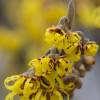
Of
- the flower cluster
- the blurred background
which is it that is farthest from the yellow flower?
the blurred background

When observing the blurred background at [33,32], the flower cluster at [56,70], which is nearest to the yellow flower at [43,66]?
the flower cluster at [56,70]

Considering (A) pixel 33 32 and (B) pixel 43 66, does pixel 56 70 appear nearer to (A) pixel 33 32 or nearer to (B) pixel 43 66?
(B) pixel 43 66

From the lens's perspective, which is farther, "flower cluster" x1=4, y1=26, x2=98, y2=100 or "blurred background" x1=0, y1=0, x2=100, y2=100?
"blurred background" x1=0, y1=0, x2=100, y2=100

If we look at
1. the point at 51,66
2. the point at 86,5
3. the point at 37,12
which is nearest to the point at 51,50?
the point at 51,66

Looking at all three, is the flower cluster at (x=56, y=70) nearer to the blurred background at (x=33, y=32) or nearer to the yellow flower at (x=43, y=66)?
the yellow flower at (x=43, y=66)

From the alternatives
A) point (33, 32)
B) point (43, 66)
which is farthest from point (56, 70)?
point (33, 32)

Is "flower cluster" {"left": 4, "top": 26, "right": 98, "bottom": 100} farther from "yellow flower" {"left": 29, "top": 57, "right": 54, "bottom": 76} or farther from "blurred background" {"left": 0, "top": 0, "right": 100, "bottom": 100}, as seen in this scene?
"blurred background" {"left": 0, "top": 0, "right": 100, "bottom": 100}
